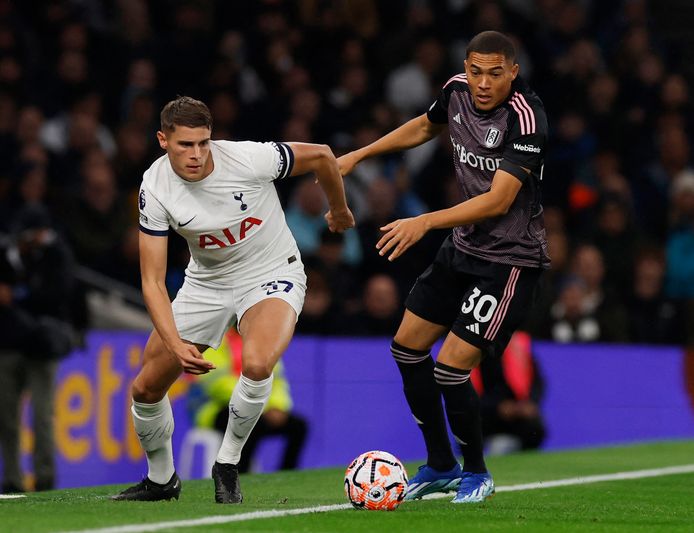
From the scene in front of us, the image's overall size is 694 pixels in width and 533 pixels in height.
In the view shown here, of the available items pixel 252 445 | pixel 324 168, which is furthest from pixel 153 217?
pixel 252 445

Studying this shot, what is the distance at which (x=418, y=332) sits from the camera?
24.6ft

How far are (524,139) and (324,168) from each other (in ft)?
3.47

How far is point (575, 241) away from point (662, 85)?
348 cm

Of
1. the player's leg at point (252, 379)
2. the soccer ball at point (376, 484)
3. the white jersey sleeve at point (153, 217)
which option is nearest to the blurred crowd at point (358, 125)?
the white jersey sleeve at point (153, 217)

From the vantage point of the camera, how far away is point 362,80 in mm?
15594

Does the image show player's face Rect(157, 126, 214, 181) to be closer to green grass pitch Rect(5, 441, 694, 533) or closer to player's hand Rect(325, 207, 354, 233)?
player's hand Rect(325, 207, 354, 233)

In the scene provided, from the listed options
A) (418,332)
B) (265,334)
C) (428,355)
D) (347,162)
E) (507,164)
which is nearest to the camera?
(265,334)

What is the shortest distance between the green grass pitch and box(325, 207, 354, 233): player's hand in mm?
1450

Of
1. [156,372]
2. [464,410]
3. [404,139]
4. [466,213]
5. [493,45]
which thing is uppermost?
[493,45]

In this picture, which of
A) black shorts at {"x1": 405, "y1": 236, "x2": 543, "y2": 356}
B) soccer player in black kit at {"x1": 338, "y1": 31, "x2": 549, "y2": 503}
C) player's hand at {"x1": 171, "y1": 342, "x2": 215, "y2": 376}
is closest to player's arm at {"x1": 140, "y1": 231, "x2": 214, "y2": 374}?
player's hand at {"x1": 171, "y1": 342, "x2": 215, "y2": 376}

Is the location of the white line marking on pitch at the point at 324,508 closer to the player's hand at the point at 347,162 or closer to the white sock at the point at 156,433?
the white sock at the point at 156,433

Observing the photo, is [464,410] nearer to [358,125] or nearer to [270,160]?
[270,160]

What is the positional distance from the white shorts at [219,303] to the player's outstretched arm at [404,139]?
0.87 m

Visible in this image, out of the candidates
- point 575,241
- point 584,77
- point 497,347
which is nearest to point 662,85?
point 584,77
